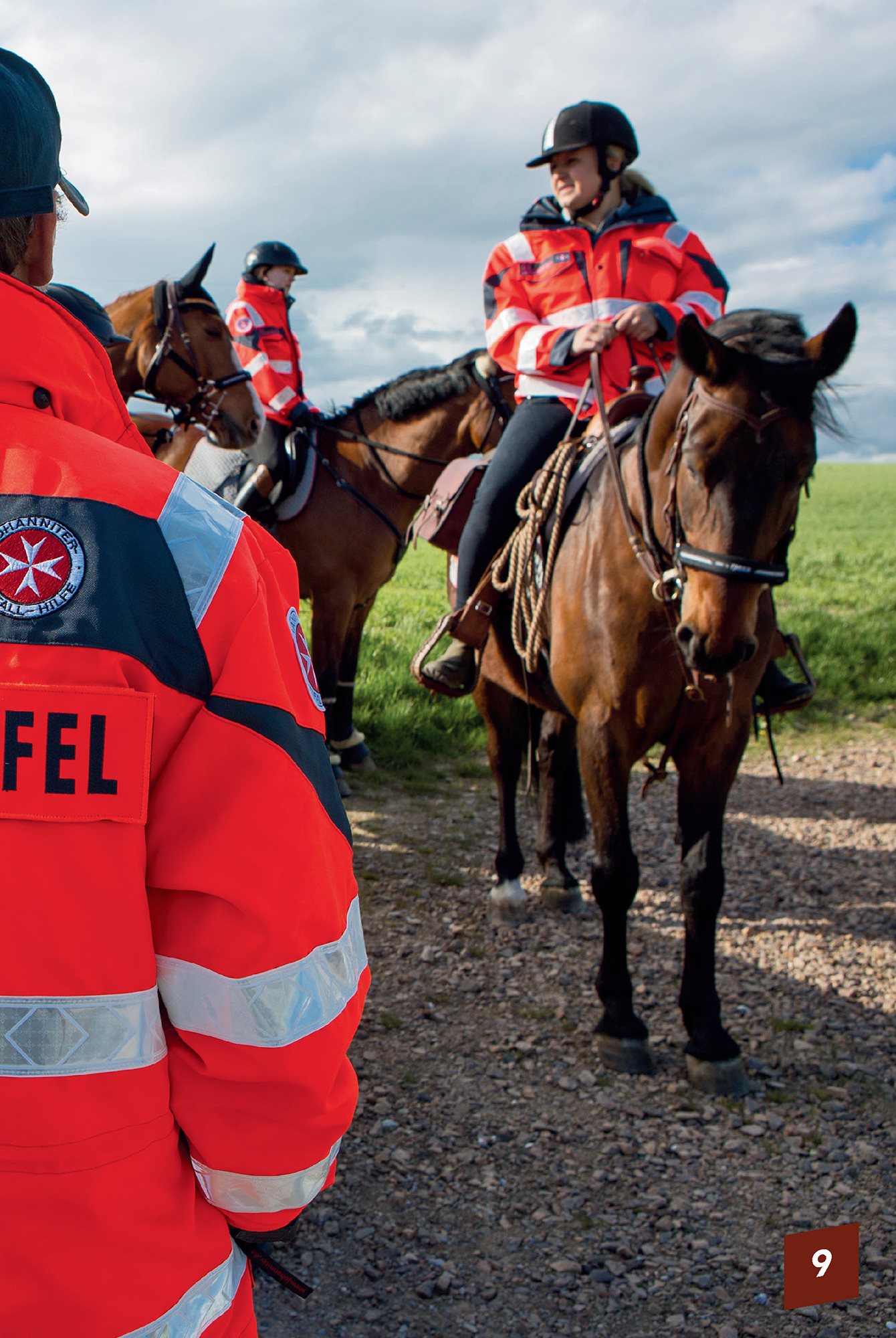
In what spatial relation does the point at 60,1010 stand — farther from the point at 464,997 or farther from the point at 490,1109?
the point at 464,997

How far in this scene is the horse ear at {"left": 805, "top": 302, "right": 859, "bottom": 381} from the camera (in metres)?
2.93

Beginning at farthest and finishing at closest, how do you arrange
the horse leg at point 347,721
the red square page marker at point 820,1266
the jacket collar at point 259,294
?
the jacket collar at point 259,294, the horse leg at point 347,721, the red square page marker at point 820,1266

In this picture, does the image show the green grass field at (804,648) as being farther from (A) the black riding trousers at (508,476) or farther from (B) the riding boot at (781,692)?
(A) the black riding trousers at (508,476)

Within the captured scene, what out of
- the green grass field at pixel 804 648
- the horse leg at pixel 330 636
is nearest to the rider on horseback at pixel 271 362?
the horse leg at pixel 330 636

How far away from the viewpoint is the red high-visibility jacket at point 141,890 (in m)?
0.98

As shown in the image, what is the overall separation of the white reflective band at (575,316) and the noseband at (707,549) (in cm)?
111

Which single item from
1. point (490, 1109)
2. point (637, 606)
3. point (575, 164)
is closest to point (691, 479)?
point (637, 606)

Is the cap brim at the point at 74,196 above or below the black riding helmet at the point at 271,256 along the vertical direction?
below

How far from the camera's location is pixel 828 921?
4.86m

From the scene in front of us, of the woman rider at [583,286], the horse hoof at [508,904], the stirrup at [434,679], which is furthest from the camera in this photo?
the stirrup at [434,679]

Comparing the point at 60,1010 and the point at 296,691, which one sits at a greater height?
the point at 296,691

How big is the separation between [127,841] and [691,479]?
2458 millimetres

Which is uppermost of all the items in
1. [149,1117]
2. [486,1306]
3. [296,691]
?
[296,691]

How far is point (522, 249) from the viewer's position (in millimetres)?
4285
